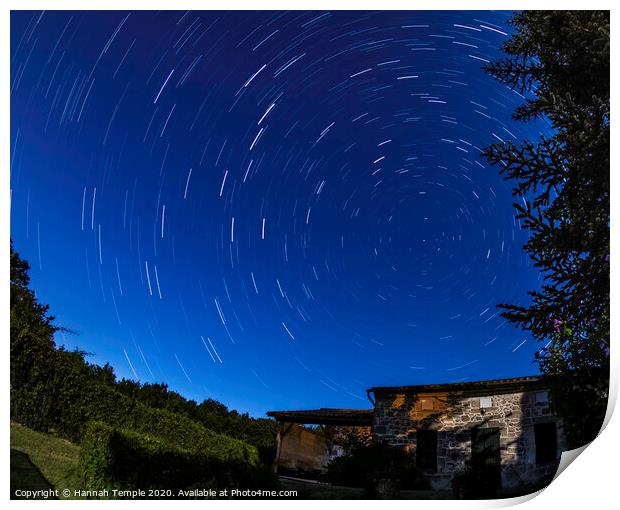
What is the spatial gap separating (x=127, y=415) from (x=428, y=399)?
3522 millimetres

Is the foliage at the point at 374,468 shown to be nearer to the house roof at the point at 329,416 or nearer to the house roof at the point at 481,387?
the house roof at the point at 329,416

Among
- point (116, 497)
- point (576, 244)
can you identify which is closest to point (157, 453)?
point (116, 497)

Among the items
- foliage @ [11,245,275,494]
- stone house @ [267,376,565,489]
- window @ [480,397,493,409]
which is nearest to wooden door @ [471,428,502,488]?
stone house @ [267,376,565,489]

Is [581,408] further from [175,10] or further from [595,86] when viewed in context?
[175,10]

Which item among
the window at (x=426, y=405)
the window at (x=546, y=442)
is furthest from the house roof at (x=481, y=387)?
the window at (x=546, y=442)

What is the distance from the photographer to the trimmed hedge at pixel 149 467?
445 centimetres

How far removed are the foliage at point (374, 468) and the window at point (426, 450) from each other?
81mm

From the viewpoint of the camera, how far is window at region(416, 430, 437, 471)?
207 inches

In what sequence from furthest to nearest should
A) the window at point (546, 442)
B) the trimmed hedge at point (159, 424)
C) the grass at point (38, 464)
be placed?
the trimmed hedge at point (159, 424) → the window at point (546, 442) → the grass at point (38, 464)

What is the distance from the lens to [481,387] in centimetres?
535

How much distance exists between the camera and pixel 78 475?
173 inches

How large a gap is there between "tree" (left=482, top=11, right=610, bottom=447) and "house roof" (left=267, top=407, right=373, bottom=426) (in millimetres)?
2316

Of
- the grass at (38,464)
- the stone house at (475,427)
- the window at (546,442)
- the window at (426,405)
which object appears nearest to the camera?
the grass at (38,464)

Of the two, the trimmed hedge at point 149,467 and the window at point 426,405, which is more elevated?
the window at point 426,405
